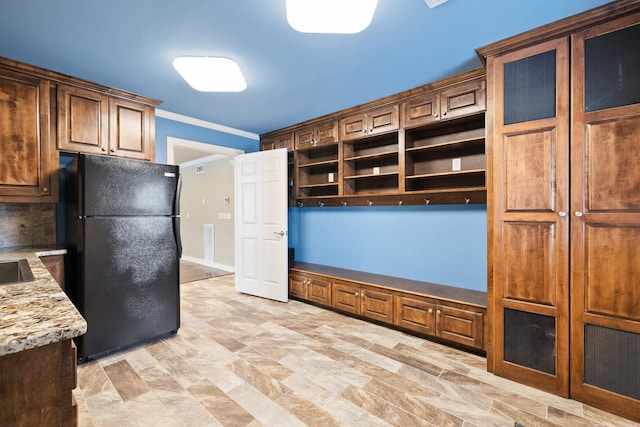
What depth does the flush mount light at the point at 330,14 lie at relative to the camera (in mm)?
1507

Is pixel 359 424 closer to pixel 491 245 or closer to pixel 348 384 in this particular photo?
pixel 348 384

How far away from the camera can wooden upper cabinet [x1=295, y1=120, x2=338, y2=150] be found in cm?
369

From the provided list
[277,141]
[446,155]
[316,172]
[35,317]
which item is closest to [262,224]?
[316,172]

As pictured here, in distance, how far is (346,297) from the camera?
11.0ft

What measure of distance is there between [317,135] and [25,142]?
283 cm

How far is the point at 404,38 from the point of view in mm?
2096

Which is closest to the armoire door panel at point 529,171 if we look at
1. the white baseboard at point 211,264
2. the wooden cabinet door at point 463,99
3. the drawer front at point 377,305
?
the wooden cabinet door at point 463,99

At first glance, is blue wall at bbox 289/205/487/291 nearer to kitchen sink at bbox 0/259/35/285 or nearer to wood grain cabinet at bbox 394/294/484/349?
wood grain cabinet at bbox 394/294/484/349

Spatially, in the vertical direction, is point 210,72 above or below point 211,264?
above

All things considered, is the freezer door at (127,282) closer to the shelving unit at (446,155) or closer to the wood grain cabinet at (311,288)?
the wood grain cabinet at (311,288)

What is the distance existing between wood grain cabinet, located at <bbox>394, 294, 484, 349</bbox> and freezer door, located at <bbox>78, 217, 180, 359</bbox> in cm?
223

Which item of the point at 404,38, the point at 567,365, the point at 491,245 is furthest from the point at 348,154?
the point at 567,365

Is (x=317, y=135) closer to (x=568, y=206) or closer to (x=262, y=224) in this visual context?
(x=262, y=224)

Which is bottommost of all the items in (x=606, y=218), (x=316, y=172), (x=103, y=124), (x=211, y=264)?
(x=211, y=264)
